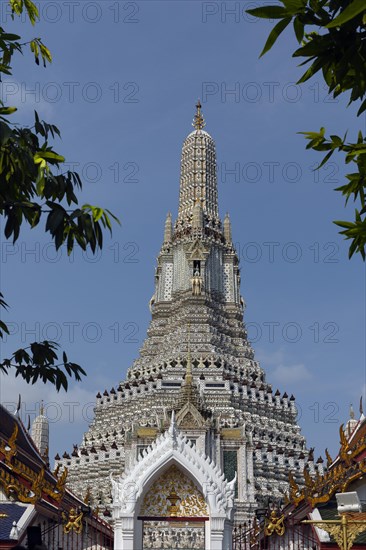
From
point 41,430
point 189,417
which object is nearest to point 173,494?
point 189,417

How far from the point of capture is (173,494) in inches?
664

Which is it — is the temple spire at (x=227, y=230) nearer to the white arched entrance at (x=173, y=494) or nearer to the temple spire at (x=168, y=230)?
the temple spire at (x=168, y=230)

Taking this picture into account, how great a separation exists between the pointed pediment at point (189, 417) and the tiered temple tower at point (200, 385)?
0.05 meters

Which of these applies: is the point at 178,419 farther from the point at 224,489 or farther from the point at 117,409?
the point at 224,489

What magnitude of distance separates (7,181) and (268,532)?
11.6 metres

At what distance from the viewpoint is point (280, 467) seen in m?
51.5

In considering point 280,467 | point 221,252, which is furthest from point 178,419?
point 221,252

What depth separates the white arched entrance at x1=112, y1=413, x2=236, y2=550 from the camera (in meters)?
16.3

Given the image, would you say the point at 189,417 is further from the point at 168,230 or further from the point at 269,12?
the point at 269,12

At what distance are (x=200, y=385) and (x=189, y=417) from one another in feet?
40.8

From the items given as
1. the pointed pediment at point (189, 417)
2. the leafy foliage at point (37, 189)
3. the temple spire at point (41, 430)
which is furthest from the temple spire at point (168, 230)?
the leafy foliage at point (37, 189)

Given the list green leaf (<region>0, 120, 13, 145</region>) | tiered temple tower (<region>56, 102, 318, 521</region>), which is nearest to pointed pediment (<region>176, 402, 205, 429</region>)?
tiered temple tower (<region>56, 102, 318, 521</region>)

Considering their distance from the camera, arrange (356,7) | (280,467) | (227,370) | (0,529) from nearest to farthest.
A: 1. (356,7)
2. (0,529)
3. (280,467)
4. (227,370)

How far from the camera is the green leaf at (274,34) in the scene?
245 inches
